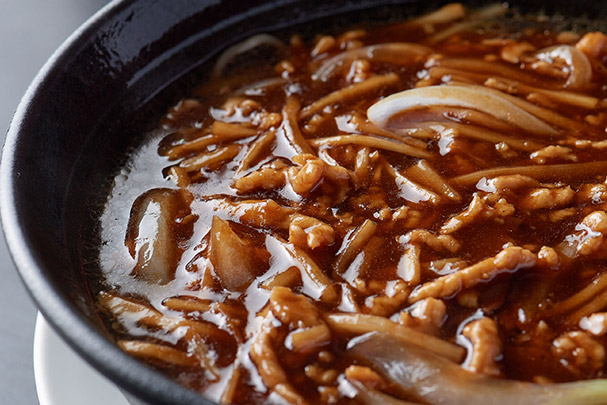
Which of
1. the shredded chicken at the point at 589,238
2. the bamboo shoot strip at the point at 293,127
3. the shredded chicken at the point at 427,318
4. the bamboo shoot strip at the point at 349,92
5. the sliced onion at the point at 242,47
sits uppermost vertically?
the sliced onion at the point at 242,47

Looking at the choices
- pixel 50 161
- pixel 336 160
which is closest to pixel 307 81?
pixel 336 160

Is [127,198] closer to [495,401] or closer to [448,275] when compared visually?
[448,275]

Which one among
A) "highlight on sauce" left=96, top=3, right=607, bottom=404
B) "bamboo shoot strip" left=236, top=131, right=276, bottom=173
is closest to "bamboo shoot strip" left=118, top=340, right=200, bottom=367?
"highlight on sauce" left=96, top=3, right=607, bottom=404

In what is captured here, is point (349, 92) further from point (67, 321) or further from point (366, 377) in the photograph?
point (67, 321)

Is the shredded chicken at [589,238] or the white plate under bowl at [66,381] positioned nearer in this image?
the shredded chicken at [589,238]

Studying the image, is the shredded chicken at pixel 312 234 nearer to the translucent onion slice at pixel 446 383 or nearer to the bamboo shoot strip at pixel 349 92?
the translucent onion slice at pixel 446 383

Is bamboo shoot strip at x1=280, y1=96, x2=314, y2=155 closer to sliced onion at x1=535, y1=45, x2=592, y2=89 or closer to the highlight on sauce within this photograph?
the highlight on sauce

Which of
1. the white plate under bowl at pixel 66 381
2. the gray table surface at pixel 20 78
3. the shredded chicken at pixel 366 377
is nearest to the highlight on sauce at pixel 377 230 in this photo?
the shredded chicken at pixel 366 377
